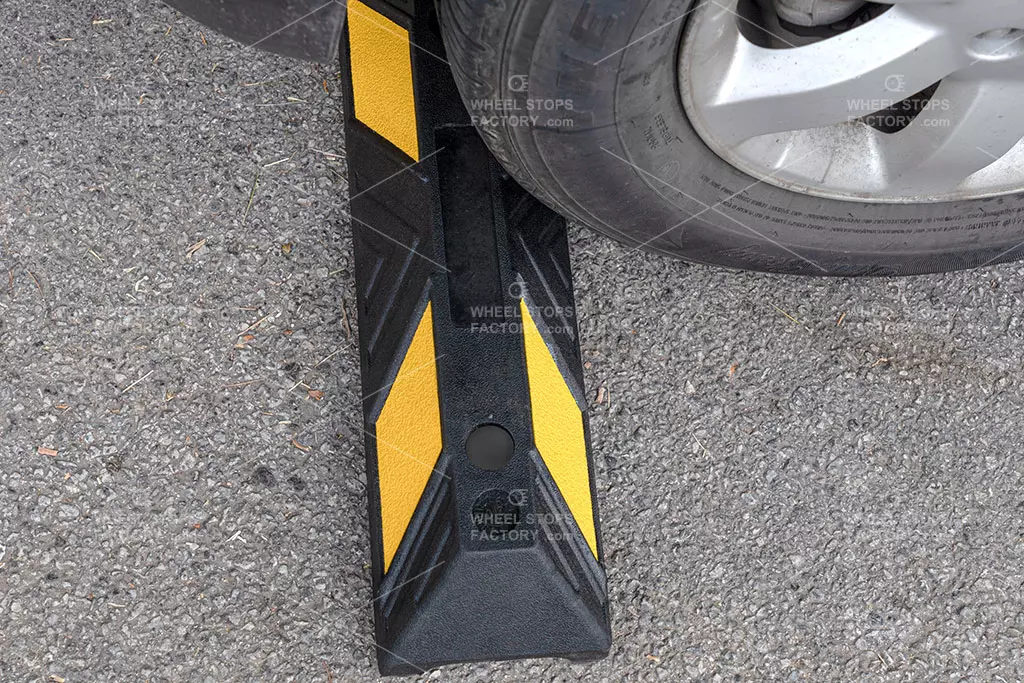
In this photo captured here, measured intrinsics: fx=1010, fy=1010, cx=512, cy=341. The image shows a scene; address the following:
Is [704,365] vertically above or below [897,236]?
below

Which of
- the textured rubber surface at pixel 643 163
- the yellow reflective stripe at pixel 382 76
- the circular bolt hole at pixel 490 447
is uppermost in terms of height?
the yellow reflective stripe at pixel 382 76

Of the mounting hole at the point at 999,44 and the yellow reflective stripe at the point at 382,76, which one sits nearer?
the mounting hole at the point at 999,44

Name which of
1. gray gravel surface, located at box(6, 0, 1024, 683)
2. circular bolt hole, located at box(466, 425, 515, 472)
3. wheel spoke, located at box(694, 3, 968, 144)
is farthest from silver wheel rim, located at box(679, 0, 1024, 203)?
circular bolt hole, located at box(466, 425, 515, 472)

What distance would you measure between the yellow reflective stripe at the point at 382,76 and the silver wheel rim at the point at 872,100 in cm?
58

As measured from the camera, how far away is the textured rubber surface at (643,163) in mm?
1368

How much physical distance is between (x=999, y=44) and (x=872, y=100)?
0.20m

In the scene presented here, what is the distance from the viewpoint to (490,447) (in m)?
1.63

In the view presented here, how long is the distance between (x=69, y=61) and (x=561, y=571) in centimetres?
149

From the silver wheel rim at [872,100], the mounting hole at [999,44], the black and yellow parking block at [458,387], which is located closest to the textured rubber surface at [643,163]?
the silver wheel rim at [872,100]

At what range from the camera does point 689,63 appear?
57.7 inches

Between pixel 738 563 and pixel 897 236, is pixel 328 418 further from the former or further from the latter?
pixel 897 236

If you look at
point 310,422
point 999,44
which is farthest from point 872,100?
point 310,422

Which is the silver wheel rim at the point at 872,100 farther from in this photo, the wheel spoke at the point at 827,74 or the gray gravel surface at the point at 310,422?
the gray gravel surface at the point at 310,422

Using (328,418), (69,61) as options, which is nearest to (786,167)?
(328,418)
